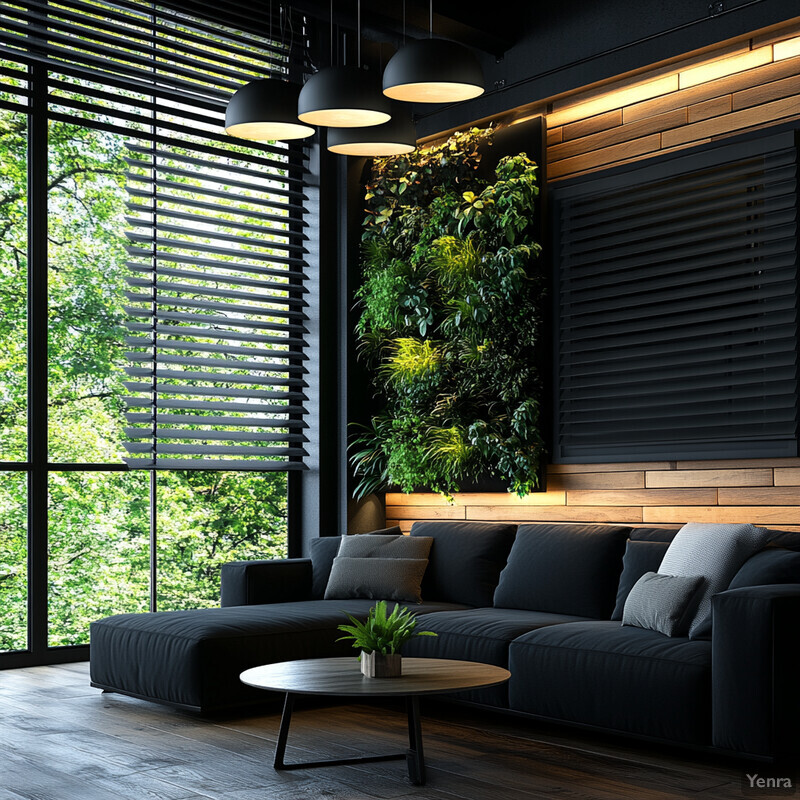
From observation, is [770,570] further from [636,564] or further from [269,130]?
[269,130]

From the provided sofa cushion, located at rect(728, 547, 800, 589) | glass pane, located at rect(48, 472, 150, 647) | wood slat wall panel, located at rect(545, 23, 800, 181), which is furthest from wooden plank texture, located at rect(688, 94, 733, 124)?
glass pane, located at rect(48, 472, 150, 647)

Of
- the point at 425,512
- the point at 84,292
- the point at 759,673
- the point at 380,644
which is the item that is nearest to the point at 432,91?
the point at 380,644

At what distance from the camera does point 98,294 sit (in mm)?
7840

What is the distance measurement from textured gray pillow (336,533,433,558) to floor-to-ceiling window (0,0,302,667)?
113 centimetres

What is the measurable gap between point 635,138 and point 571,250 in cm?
66

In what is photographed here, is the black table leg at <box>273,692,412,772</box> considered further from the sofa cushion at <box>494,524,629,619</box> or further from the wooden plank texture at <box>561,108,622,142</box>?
the wooden plank texture at <box>561,108,622,142</box>

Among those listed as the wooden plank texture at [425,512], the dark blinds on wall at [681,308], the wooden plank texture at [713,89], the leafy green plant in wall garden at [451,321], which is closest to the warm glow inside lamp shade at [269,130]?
the leafy green plant in wall garden at [451,321]

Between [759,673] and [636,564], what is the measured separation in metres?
1.22

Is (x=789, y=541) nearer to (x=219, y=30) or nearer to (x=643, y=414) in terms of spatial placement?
(x=643, y=414)

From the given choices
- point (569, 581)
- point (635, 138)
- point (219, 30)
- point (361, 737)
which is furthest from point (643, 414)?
point (219, 30)

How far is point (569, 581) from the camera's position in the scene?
5.14 meters

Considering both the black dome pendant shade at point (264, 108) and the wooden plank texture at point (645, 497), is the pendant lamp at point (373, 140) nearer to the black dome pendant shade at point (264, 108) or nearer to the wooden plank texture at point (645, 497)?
→ the black dome pendant shade at point (264, 108)

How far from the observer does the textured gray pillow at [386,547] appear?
19.1 feet

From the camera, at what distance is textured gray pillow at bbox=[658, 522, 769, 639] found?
4.28 m
